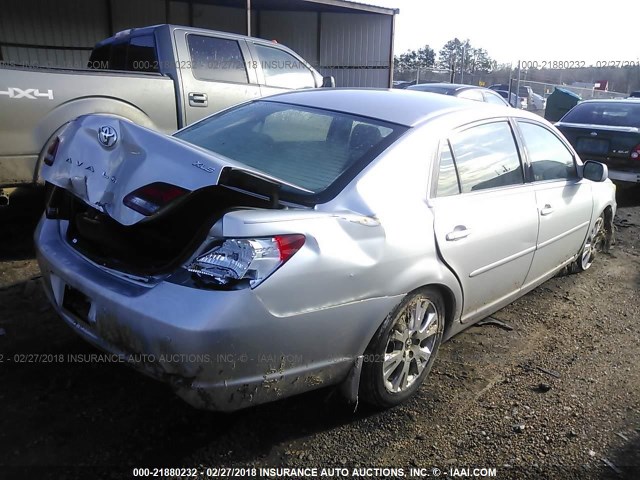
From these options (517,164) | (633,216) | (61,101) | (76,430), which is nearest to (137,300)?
(76,430)

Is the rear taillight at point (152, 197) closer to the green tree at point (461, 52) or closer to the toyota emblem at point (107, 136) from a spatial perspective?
the toyota emblem at point (107, 136)

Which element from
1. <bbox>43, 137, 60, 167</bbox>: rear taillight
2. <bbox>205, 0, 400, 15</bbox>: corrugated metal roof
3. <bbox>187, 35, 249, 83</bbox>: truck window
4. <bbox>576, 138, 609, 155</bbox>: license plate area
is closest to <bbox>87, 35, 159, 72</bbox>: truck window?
<bbox>187, 35, 249, 83</bbox>: truck window

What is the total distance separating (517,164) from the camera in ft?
11.7

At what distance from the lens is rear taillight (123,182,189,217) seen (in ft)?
7.13

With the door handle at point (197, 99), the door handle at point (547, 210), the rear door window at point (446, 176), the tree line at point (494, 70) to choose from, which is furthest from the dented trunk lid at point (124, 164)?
the tree line at point (494, 70)

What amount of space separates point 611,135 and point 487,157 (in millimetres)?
5637

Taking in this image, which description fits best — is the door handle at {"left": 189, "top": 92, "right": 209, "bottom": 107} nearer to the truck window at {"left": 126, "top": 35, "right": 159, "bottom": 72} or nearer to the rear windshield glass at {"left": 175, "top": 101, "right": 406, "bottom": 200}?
the truck window at {"left": 126, "top": 35, "right": 159, "bottom": 72}

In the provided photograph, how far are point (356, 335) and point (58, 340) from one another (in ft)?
6.23

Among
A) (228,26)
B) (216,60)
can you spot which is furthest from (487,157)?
(228,26)

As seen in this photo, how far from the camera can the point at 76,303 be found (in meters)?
2.51

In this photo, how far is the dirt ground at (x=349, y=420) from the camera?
2393 millimetres

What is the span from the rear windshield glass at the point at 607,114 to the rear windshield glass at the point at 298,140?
675cm

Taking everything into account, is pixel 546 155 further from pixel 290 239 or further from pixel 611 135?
pixel 611 135

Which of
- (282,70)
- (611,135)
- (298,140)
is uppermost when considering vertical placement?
(282,70)
